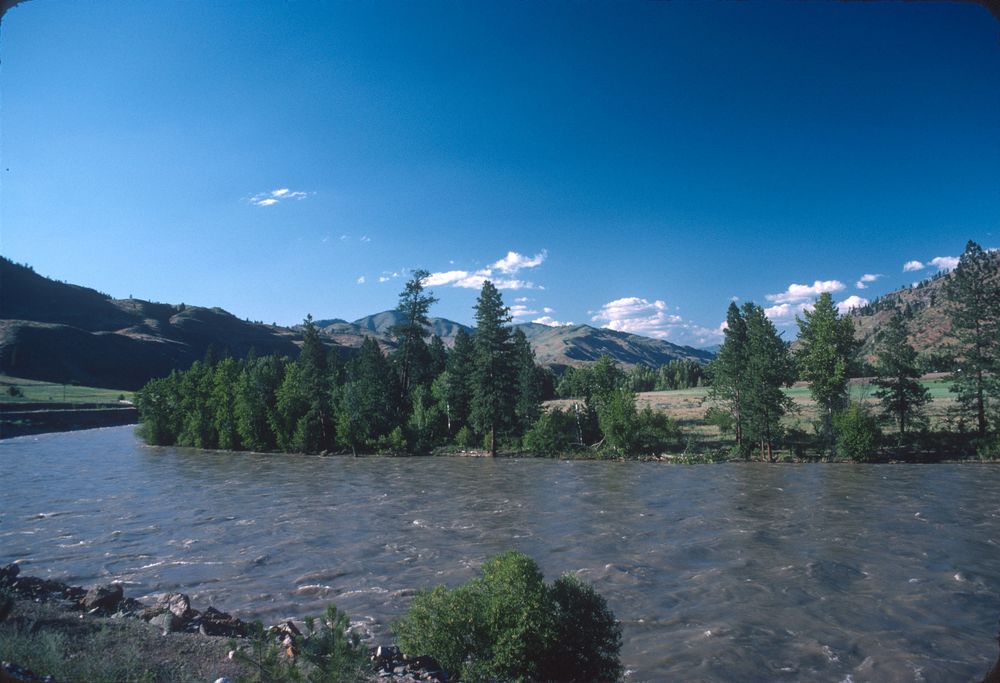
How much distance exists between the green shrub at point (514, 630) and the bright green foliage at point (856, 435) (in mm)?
42706

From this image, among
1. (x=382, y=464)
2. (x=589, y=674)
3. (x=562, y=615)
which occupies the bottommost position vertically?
(x=382, y=464)

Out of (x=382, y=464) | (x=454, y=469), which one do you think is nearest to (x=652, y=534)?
(x=454, y=469)

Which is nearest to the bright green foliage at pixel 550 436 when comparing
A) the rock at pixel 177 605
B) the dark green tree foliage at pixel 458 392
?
the dark green tree foliage at pixel 458 392

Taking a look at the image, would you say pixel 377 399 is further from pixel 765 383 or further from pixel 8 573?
pixel 8 573

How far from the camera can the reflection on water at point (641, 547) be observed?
13320 millimetres

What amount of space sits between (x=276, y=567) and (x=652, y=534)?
15.2 metres

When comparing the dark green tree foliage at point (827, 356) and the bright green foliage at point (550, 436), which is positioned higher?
the dark green tree foliage at point (827, 356)

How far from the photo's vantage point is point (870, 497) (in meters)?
30.0

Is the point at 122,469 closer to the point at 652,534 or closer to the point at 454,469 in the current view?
the point at 454,469

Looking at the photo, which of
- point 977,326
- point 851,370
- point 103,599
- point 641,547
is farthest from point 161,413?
point 977,326

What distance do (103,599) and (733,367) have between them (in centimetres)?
4919

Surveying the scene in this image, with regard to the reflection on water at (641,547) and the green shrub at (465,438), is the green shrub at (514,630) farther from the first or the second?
the green shrub at (465,438)

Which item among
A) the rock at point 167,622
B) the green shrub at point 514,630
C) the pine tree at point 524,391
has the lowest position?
the rock at point 167,622

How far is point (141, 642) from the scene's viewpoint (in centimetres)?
952
